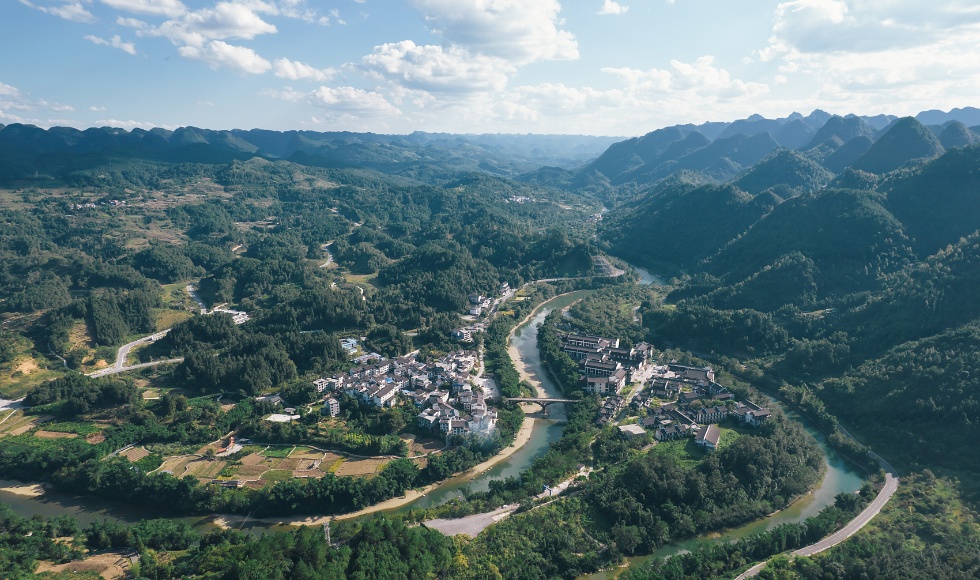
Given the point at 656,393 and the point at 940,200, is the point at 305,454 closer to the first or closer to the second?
the point at 656,393

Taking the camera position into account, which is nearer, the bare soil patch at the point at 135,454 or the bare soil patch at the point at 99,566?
the bare soil patch at the point at 99,566

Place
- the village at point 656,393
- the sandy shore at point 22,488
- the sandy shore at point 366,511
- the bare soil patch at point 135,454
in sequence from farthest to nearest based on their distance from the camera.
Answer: the village at point 656,393 → the bare soil patch at point 135,454 → the sandy shore at point 22,488 → the sandy shore at point 366,511

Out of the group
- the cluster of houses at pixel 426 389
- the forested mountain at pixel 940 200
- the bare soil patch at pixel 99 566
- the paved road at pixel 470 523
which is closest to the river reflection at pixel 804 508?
the paved road at pixel 470 523

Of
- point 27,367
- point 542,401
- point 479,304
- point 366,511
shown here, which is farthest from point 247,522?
point 479,304

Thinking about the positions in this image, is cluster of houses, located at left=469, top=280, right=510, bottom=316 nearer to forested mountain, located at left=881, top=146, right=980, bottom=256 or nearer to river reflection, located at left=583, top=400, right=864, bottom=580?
river reflection, located at left=583, top=400, right=864, bottom=580

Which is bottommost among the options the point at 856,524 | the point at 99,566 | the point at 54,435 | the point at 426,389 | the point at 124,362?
the point at 99,566

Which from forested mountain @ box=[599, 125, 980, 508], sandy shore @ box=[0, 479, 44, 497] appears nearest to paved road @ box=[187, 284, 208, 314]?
sandy shore @ box=[0, 479, 44, 497]

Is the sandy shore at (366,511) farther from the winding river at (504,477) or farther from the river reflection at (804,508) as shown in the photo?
the river reflection at (804,508)
